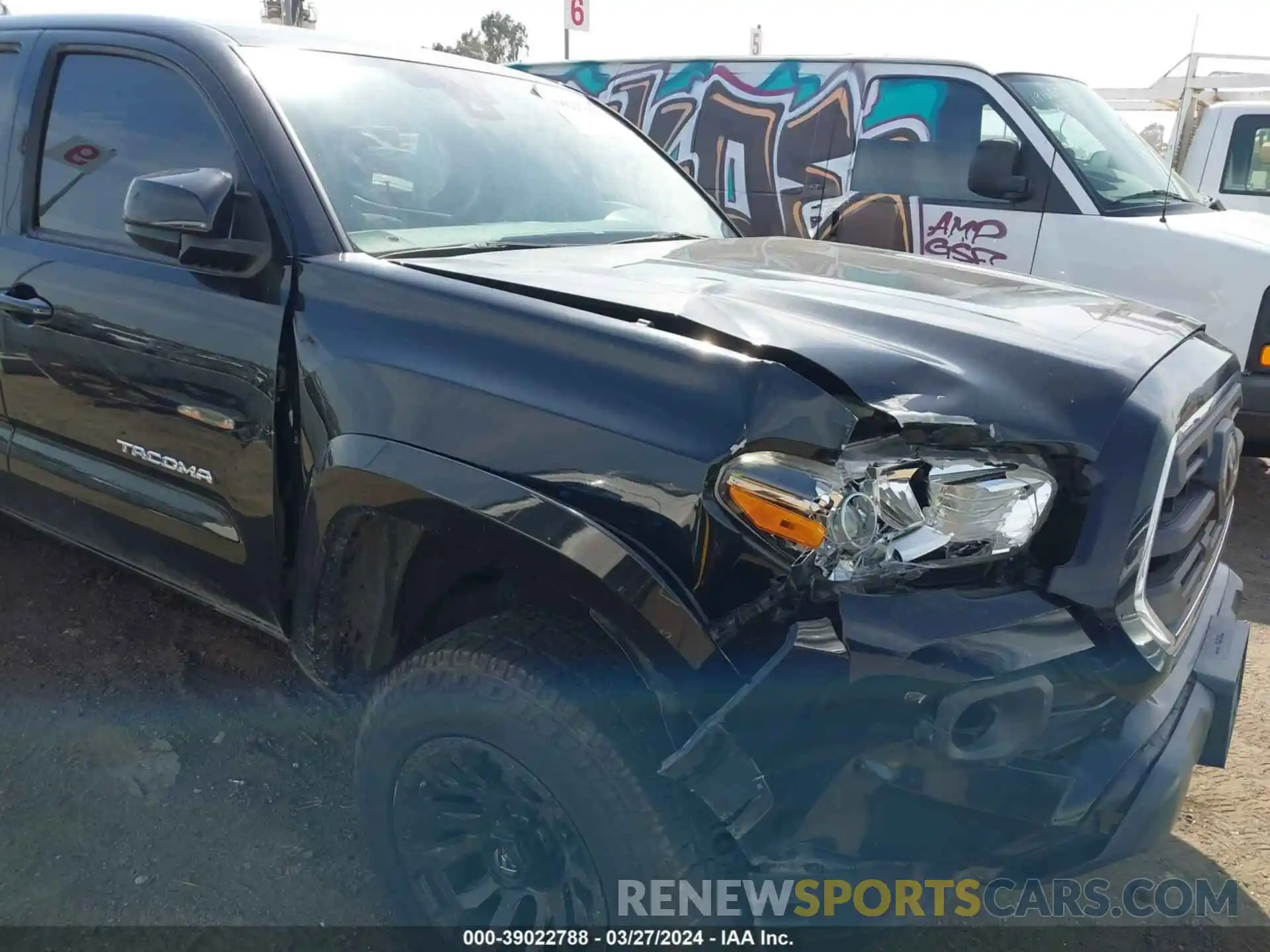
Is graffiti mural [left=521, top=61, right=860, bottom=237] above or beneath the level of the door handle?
above

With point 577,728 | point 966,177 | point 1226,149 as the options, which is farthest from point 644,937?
point 1226,149

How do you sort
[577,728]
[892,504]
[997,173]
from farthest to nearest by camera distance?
[997,173] → [577,728] → [892,504]

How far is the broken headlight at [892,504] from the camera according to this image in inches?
61.0

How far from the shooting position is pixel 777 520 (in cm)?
156

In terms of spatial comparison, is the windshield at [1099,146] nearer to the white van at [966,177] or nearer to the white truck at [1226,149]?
the white van at [966,177]

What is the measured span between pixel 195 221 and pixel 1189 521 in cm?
213

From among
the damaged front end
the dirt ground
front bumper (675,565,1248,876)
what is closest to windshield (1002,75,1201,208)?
the dirt ground


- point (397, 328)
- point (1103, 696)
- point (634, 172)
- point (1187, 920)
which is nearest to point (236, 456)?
point (397, 328)

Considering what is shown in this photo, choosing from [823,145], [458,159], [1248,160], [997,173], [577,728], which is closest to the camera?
[577,728]

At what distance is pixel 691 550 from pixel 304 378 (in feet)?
3.23

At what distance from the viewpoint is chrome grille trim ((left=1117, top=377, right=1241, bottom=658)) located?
1.63 metres

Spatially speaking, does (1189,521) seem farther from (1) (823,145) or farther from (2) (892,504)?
(1) (823,145)

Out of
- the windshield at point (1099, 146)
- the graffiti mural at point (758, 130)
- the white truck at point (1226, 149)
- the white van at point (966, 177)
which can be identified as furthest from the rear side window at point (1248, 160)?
the graffiti mural at point (758, 130)

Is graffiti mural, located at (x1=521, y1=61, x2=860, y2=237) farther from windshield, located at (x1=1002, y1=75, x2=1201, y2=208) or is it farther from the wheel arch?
the wheel arch
